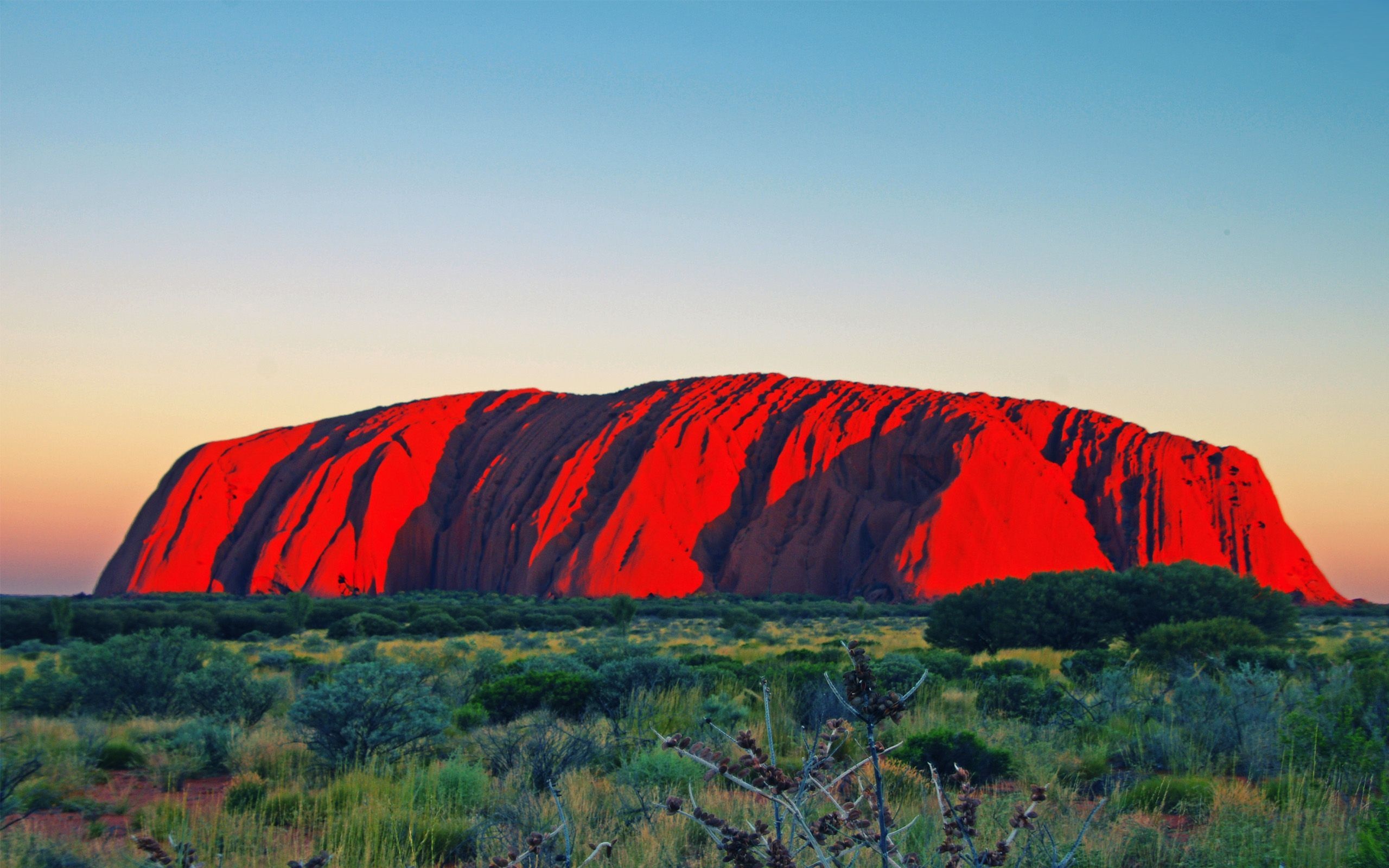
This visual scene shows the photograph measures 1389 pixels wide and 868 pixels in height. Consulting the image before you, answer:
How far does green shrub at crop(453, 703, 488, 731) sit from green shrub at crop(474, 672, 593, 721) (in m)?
0.14

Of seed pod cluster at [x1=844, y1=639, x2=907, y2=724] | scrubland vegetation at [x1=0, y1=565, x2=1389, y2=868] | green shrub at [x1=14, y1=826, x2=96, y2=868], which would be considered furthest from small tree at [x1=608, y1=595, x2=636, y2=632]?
seed pod cluster at [x1=844, y1=639, x2=907, y2=724]

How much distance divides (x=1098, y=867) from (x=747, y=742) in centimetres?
371

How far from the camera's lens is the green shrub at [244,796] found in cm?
708

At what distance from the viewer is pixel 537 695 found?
11375 mm

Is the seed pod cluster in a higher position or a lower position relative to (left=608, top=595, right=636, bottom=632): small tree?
higher

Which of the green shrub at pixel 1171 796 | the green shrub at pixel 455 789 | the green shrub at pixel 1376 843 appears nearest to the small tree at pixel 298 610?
the green shrub at pixel 455 789

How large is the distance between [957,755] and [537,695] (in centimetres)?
527

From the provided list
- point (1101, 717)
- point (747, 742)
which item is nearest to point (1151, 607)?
point (1101, 717)

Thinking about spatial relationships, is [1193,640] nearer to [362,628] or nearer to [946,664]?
[946,664]

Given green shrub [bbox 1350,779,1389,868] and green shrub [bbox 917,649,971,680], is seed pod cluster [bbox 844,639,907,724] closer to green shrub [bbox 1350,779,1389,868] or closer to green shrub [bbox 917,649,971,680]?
green shrub [bbox 1350,779,1389,868]

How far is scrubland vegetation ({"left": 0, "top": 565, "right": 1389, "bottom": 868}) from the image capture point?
186 inches

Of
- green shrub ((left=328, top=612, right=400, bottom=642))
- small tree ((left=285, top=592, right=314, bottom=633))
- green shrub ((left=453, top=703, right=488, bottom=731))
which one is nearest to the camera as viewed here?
green shrub ((left=453, top=703, right=488, bottom=731))

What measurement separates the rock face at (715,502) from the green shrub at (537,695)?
166 feet

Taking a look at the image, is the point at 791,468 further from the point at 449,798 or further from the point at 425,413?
the point at 449,798
